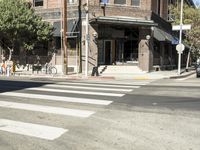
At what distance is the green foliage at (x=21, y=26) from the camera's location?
31.0 meters

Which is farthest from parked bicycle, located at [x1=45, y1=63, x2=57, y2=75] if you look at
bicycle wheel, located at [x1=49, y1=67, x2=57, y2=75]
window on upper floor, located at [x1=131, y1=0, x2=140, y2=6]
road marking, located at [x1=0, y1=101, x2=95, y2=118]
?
road marking, located at [x1=0, y1=101, x2=95, y2=118]

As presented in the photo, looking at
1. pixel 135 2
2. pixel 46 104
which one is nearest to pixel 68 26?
pixel 135 2

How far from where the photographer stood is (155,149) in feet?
21.8

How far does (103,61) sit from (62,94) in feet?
68.6

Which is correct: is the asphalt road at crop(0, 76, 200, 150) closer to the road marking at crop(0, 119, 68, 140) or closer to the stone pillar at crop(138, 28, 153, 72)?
the road marking at crop(0, 119, 68, 140)

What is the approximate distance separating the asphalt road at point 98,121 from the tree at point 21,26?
1838 centimetres

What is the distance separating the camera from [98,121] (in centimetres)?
909

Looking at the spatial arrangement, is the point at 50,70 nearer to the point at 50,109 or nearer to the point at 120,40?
the point at 120,40

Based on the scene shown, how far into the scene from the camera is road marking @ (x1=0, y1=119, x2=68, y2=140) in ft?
25.1

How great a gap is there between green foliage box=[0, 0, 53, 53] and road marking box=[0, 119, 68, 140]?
2313cm

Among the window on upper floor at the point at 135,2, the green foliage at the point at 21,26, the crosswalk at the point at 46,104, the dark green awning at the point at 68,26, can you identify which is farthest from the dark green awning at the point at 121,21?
the crosswalk at the point at 46,104

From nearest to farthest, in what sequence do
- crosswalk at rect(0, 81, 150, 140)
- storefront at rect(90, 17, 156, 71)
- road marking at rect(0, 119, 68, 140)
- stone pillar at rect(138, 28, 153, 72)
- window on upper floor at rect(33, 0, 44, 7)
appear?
road marking at rect(0, 119, 68, 140), crosswalk at rect(0, 81, 150, 140), storefront at rect(90, 17, 156, 71), stone pillar at rect(138, 28, 153, 72), window on upper floor at rect(33, 0, 44, 7)

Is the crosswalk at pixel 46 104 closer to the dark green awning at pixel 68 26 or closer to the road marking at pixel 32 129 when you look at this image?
the road marking at pixel 32 129

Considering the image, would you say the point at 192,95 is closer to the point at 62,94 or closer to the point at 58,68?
the point at 62,94
